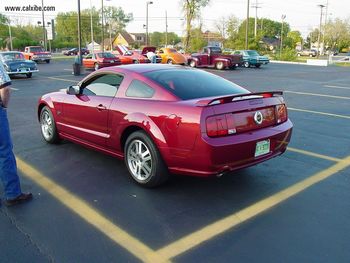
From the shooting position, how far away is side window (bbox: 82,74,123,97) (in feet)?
16.4

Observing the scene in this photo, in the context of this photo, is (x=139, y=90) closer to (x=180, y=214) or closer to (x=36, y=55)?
(x=180, y=214)

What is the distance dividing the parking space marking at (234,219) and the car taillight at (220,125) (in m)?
0.83

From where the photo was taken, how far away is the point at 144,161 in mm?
4402

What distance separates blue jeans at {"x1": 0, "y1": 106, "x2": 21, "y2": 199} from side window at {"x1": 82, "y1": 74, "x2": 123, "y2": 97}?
1485 mm

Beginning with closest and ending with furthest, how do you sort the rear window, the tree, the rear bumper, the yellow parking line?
1. the yellow parking line
2. the rear bumper
3. the rear window
4. the tree

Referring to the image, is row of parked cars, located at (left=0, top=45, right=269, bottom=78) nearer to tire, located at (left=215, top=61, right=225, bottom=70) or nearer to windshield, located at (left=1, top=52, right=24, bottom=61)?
tire, located at (left=215, top=61, right=225, bottom=70)

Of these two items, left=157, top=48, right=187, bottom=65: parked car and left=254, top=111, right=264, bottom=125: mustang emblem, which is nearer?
left=254, top=111, right=264, bottom=125: mustang emblem

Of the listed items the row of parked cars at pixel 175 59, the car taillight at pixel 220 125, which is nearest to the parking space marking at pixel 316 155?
the car taillight at pixel 220 125

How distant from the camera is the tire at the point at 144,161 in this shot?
4.22m

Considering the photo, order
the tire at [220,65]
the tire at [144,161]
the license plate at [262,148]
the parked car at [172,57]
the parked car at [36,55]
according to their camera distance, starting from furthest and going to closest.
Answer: the parked car at [36,55], the parked car at [172,57], the tire at [220,65], the tire at [144,161], the license plate at [262,148]

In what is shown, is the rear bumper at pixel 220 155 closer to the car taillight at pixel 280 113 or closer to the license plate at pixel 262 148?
the license plate at pixel 262 148

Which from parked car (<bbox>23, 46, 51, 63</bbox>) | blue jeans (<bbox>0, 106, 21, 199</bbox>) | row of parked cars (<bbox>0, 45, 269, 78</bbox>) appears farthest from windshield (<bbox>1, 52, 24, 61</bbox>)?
blue jeans (<bbox>0, 106, 21, 199</bbox>)

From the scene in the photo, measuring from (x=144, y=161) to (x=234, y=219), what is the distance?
51.7 inches

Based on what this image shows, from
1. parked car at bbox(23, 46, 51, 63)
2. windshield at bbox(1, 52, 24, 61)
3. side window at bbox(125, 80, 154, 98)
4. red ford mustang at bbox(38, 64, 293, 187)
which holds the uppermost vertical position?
parked car at bbox(23, 46, 51, 63)
